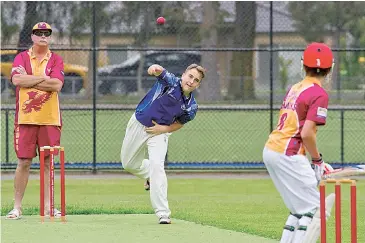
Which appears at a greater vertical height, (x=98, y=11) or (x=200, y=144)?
(x=98, y=11)

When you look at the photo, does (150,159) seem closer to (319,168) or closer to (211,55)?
(319,168)

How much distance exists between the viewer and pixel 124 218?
528 inches

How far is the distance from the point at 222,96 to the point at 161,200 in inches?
508

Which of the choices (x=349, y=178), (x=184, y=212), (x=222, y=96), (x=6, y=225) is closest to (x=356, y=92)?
(x=222, y=96)

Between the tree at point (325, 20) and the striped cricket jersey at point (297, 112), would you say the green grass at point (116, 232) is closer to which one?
the striped cricket jersey at point (297, 112)

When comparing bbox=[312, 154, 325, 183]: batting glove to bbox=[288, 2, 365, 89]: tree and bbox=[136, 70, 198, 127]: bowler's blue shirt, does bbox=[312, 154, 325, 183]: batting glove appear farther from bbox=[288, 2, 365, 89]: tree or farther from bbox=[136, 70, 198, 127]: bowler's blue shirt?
bbox=[288, 2, 365, 89]: tree

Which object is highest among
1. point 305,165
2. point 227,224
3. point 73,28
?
point 73,28

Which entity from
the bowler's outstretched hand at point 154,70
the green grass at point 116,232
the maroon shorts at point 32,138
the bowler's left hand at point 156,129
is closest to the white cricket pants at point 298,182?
the green grass at point 116,232

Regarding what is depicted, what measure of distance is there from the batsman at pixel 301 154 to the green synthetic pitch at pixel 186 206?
2203 millimetres

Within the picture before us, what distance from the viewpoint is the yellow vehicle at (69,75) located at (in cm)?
2438

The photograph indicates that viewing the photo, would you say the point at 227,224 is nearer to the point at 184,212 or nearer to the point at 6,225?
the point at 184,212

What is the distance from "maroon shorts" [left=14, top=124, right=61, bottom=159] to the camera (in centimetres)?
1320

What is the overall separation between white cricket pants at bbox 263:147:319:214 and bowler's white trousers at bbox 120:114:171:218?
11.3 feet

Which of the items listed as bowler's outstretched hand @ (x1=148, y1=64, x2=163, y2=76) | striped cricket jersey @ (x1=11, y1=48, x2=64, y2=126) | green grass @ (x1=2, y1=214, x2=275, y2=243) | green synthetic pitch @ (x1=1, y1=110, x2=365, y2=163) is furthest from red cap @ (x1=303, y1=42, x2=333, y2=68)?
green synthetic pitch @ (x1=1, y1=110, x2=365, y2=163)
